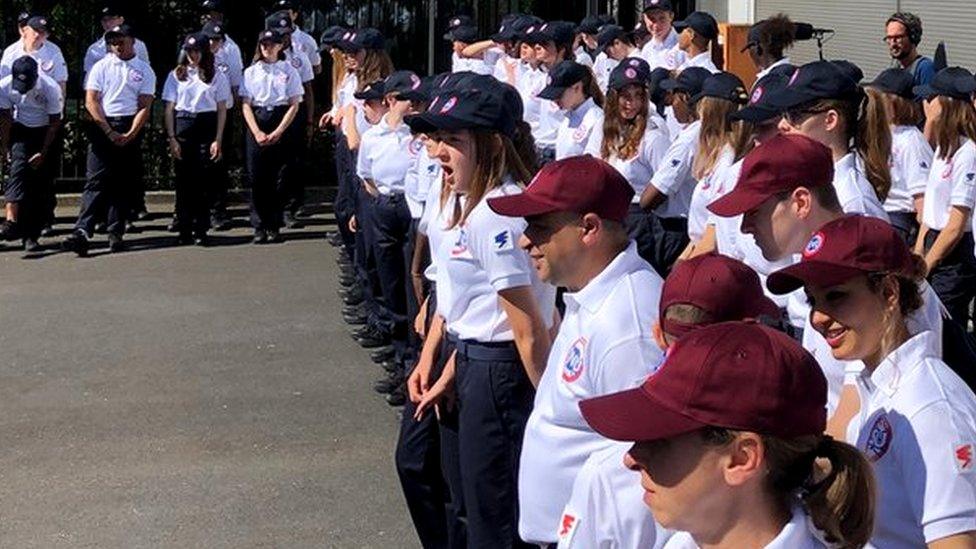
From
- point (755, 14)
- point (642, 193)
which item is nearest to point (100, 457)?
point (642, 193)

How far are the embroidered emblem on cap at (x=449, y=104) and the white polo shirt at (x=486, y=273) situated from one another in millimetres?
312

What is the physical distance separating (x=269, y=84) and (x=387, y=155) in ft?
18.5

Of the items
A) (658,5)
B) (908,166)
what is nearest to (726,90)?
(908,166)

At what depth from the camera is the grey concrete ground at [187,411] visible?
23.7ft

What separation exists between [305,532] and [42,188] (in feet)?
27.3

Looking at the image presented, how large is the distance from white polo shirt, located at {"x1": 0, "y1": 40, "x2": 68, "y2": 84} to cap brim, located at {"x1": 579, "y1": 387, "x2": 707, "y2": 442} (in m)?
12.4

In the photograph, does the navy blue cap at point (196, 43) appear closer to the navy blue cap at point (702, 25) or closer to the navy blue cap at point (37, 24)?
the navy blue cap at point (37, 24)

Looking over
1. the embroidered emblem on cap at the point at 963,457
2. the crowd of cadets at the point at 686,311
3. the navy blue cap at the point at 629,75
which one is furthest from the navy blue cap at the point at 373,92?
the embroidered emblem on cap at the point at 963,457

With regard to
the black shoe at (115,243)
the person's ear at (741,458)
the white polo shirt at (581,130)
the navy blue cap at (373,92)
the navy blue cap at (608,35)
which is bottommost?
the black shoe at (115,243)

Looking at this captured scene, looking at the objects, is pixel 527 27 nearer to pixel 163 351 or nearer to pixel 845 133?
pixel 163 351

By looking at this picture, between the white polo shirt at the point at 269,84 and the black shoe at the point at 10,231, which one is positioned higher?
the white polo shirt at the point at 269,84

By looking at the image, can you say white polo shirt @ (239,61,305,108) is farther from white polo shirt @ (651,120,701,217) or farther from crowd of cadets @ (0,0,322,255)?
white polo shirt @ (651,120,701,217)

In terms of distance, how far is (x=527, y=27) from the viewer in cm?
1340

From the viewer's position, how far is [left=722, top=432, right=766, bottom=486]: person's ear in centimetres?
251
